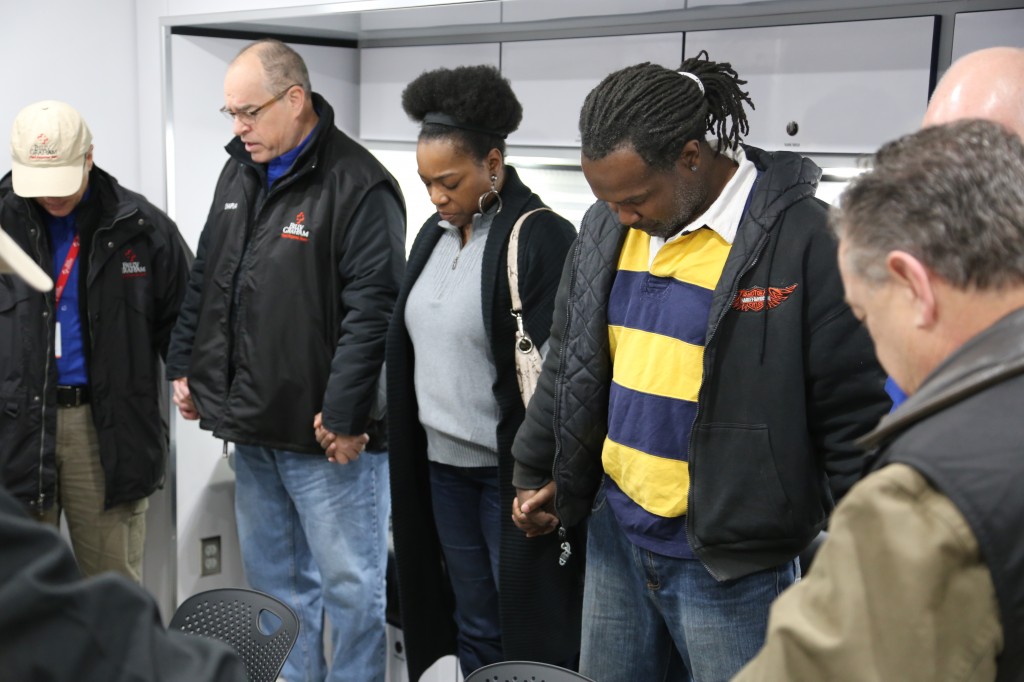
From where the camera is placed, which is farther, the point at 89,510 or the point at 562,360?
the point at 89,510

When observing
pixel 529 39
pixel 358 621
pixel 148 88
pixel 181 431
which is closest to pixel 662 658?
pixel 358 621

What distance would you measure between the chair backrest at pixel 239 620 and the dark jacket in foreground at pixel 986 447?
5.31 feet

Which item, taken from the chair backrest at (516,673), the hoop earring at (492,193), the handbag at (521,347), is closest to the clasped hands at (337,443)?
the handbag at (521,347)

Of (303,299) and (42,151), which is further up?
(42,151)

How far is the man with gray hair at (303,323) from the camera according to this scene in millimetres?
2988

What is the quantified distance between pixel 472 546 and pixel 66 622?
1924mm

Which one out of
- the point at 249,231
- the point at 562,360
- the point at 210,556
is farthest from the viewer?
the point at 210,556

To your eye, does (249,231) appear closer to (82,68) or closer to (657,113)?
(82,68)

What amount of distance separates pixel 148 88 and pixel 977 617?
11.4 ft

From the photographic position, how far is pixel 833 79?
2561 mm

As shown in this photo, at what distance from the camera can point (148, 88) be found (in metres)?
3.79

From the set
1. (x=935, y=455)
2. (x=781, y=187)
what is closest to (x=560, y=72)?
(x=781, y=187)

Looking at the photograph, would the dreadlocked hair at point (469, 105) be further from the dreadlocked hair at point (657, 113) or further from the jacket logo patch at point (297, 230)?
the dreadlocked hair at point (657, 113)

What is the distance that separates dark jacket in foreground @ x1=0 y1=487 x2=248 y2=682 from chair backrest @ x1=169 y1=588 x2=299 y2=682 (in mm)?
1330
